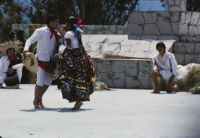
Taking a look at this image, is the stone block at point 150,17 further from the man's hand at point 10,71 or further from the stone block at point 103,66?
the man's hand at point 10,71

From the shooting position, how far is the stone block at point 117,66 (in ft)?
45.4

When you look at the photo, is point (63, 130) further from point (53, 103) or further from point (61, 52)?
point (53, 103)

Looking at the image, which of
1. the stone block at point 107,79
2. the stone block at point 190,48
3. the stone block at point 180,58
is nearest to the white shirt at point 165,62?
the stone block at point 107,79

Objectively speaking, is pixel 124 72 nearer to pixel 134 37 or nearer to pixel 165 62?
pixel 165 62

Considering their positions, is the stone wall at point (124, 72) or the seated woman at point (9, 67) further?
the stone wall at point (124, 72)

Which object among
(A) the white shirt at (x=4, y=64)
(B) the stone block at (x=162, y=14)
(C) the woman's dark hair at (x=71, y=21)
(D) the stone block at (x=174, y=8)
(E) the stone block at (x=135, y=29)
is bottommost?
(A) the white shirt at (x=4, y=64)

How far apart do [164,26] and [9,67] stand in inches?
207

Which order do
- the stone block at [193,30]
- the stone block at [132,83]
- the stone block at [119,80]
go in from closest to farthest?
the stone block at [132,83] < the stone block at [119,80] < the stone block at [193,30]

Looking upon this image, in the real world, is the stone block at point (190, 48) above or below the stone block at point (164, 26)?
below

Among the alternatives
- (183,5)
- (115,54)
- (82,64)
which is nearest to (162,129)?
(82,64)

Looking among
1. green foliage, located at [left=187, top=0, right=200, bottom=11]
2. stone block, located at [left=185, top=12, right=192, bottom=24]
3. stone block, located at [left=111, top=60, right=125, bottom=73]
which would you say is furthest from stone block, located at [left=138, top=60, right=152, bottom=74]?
green foliage, located at [left=187, top=0, right=200, bottom=11]

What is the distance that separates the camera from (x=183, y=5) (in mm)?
16656

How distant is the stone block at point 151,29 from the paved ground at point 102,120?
24.5 feet

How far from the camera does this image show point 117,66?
1393 centimetres
